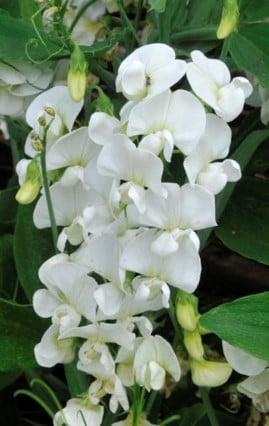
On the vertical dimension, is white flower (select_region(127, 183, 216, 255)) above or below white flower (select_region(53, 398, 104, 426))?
above

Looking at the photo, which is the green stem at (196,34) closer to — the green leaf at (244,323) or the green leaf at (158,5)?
the green leaf at (158,5)

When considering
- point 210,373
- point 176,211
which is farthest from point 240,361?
point 176,211

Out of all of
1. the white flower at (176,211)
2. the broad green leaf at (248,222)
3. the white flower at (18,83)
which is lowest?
the broad green leaf at (248,222)

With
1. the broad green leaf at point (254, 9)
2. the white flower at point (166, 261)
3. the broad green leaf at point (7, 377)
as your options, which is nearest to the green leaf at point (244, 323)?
the white flower at point (166, 261)

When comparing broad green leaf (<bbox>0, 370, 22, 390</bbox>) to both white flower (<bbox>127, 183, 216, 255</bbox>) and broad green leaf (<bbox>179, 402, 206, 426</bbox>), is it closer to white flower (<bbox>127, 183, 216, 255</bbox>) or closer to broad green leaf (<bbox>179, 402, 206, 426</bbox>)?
broad green leaf (<bbox>179, 402, 206, 426</bbox>)

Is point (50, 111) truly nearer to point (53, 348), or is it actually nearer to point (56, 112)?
point (56, 112)

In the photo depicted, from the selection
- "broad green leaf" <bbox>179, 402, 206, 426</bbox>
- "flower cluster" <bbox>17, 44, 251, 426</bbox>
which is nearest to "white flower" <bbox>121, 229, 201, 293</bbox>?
"flower cluster" <bbox>17, 44, 251, 426</bbox>
